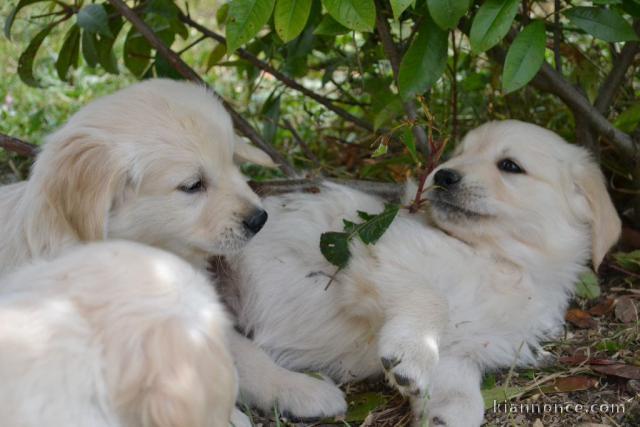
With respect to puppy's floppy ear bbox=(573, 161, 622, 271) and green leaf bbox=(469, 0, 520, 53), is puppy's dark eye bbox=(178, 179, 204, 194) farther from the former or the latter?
puppy's floppy ear bbox=(573, 161, 622, 271)

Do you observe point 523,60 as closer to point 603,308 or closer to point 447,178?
point 447,178

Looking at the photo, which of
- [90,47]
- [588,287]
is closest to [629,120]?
[588,287]

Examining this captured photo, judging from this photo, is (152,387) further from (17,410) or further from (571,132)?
(571,132)

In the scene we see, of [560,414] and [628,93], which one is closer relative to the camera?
[560,414]

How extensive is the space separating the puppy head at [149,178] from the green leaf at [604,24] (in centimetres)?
132

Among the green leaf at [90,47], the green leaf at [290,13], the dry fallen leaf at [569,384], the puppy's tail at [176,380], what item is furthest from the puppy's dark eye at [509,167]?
the green leaf at [90,47]

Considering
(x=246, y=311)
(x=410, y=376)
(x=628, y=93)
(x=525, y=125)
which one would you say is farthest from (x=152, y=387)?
(x=628, y=93)

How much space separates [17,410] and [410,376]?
1238 mm

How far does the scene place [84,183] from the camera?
111 inches

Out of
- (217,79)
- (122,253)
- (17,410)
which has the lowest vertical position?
(217,79)

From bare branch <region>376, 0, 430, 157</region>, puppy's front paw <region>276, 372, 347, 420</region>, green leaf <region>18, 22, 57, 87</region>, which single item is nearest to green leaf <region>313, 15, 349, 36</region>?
bare branch <region>376, 0, 430, 157</region>

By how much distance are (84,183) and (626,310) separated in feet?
7.48

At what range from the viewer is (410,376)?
268 cm

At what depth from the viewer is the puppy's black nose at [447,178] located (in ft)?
10.7
